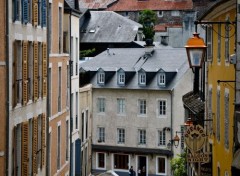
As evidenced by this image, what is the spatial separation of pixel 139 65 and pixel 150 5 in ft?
208

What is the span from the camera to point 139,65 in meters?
55.4

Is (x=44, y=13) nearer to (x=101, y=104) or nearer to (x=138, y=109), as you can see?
(x=138, y=109)

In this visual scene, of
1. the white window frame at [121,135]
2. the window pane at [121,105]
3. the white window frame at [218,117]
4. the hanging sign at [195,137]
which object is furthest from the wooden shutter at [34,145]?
the white window frame at [121,135]

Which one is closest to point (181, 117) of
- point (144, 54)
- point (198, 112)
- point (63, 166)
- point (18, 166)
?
point (144, 54)

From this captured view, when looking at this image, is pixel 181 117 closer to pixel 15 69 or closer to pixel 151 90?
pixel 151 90

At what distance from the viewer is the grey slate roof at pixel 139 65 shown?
173ft

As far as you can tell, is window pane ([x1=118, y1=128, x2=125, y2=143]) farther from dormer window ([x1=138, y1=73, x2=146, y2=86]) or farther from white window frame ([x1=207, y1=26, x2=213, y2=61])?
white window frame ([x1=207, y1=26, x2=213, y2=61])

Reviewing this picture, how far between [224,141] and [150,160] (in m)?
32.6

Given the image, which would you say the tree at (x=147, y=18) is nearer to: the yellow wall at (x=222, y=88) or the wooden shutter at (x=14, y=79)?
the yellow wall at (x=222, y=88)

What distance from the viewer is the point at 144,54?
5659cm

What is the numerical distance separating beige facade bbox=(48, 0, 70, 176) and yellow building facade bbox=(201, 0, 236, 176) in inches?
324

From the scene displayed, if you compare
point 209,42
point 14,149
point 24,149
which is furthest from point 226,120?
point 24,149

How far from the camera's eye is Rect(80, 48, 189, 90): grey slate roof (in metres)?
52.8

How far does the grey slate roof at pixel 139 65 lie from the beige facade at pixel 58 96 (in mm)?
17634
